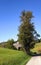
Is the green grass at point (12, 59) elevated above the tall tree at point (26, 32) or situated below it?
below

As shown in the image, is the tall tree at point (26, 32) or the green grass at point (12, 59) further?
the tall tree at point (26, 32)

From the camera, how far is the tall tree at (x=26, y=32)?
6581 centimetres

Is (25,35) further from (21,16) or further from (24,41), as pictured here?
(21,16)

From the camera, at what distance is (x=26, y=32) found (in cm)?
6688

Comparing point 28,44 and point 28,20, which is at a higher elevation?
point 28,20

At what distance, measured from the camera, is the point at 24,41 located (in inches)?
2584

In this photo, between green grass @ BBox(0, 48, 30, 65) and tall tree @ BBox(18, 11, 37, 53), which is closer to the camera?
green grass @ BBox(0, 48, 30, 65)

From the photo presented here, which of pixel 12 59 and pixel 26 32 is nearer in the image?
pixel 12 59

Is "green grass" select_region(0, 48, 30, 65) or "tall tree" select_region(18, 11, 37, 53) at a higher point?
"tall tree" select_region(18, 11, 37, 53)

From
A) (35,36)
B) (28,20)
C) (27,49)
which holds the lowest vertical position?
(27,49)

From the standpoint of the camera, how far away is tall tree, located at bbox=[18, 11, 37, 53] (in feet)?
216

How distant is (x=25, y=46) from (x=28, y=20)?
860 centimetres

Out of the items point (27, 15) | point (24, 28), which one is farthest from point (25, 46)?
point (27, 15)

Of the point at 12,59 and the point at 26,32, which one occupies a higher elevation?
the point at 26,32
